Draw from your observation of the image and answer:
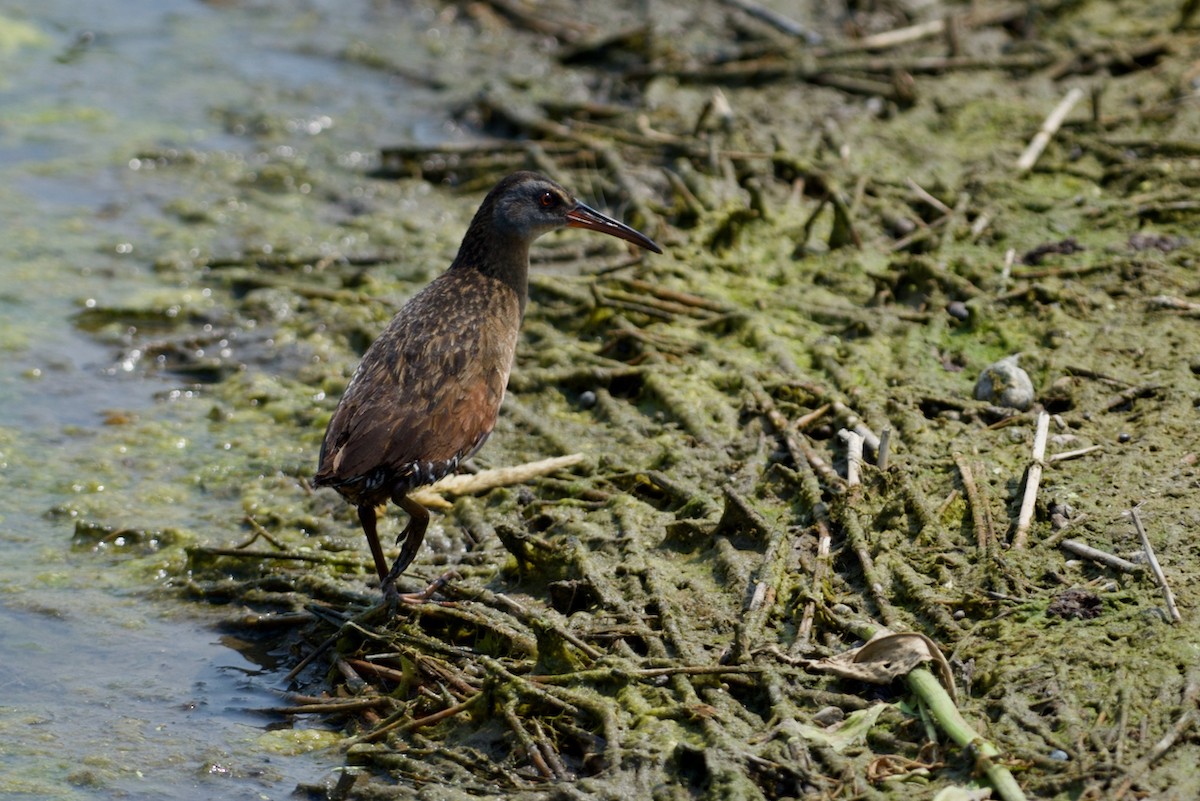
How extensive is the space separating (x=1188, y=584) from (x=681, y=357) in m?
2.71

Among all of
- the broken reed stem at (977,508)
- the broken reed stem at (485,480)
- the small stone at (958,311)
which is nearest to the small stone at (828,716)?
the broken reed stem at (977,508)

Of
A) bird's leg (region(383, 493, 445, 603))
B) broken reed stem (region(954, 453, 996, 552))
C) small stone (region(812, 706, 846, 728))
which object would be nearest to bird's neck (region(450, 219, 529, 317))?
bird's leg (region(383, 493, 445, 603))

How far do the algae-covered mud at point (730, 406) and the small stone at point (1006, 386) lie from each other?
0.03 metres

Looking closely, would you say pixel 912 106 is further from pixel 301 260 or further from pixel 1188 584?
pixel 1188 584

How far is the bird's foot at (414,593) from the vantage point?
5059 millimetres

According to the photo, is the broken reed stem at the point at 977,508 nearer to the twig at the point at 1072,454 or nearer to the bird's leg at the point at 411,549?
the twig at the point at 1072,454

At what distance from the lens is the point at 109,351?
7.29 meters

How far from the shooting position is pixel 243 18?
37.3 ft

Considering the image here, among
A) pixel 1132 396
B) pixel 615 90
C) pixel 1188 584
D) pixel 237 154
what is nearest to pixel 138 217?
pixel 237 154

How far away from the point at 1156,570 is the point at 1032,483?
762 millimetres

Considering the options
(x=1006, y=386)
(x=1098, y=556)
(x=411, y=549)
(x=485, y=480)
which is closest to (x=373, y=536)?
(x=411, y=549)

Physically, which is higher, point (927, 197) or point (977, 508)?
point (927, 197)

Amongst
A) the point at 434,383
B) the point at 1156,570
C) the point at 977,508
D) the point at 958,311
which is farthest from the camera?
the point at 958,311

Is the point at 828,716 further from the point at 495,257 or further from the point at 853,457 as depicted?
the point at 495,257
